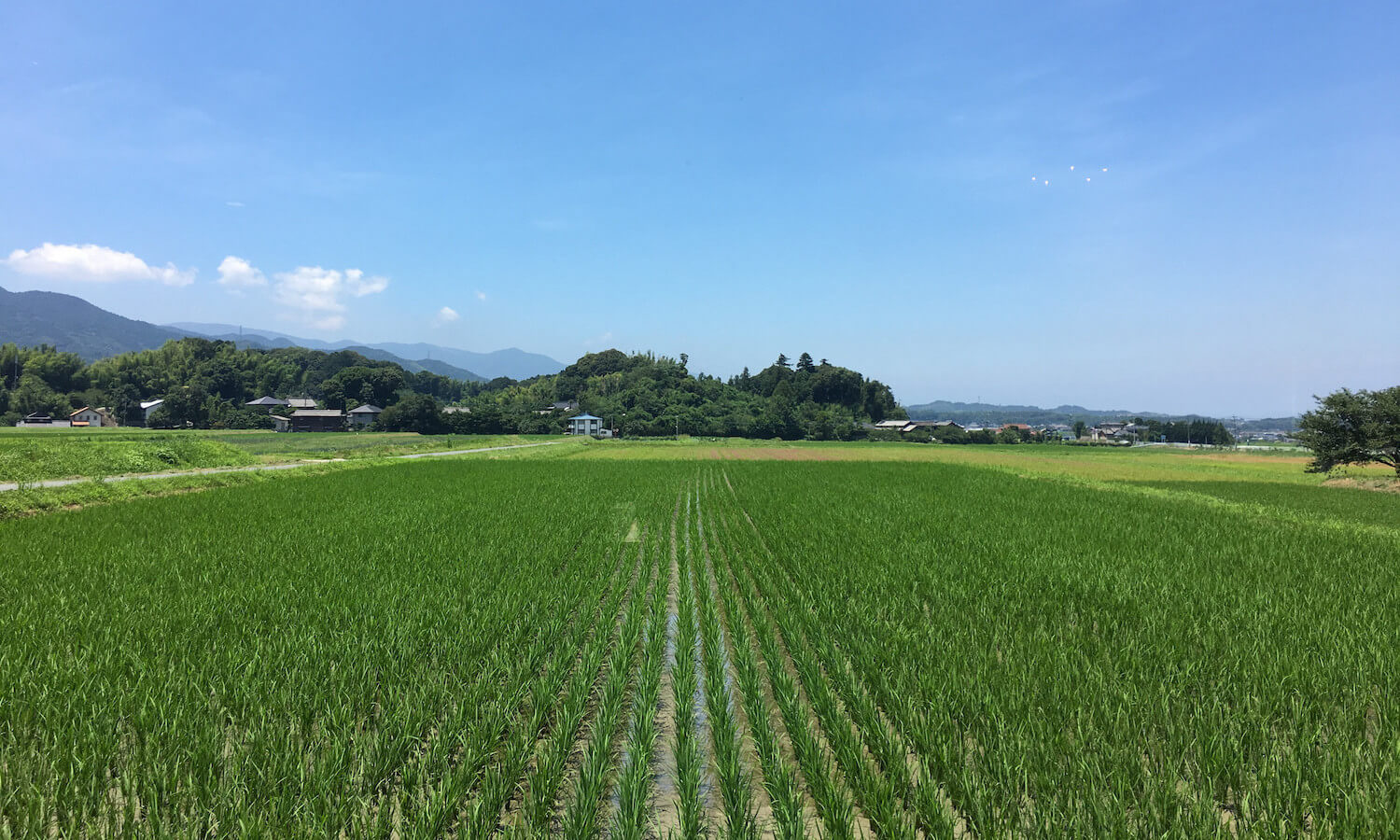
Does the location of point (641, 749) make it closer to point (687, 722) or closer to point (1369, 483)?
point (687, 722)

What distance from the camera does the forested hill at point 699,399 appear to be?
82.6m

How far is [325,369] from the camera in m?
129

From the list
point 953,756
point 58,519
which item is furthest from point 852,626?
point 58,519

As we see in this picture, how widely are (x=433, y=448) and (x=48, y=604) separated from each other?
44.7 m

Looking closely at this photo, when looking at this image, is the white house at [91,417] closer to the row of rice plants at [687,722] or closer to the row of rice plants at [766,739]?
the row of rice plants at [687,722]

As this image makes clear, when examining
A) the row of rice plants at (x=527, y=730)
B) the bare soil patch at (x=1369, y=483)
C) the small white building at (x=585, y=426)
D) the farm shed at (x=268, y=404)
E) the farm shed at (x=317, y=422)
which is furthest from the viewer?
the farm shed at (x=268, y=404)

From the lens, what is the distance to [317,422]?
79250mm

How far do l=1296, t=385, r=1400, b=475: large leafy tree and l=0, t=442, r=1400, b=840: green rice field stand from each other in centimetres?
2410

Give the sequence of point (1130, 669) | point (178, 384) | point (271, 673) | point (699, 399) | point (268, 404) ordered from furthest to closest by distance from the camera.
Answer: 1. point (699, 399)
2. point (268, 404)
3. point (178, 384)
4. point (1130, 669)
5. point (271, 673)

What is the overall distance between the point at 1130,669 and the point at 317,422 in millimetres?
93852

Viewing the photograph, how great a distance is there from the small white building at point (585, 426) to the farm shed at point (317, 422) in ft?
101

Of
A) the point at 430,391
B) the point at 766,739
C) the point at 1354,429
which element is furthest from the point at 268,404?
the point at 1354,429

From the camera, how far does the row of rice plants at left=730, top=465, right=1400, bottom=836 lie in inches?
128

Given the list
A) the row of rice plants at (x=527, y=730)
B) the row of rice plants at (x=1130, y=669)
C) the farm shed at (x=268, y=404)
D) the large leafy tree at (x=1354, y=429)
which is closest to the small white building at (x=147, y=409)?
the farm shed at (x=268, y=404)
